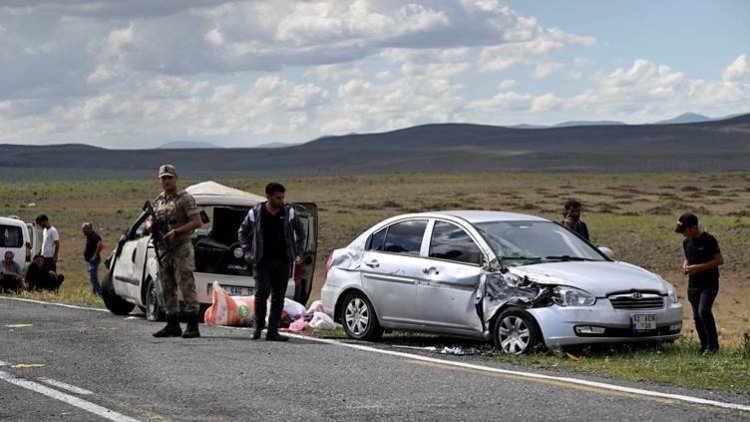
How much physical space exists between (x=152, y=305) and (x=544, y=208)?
145 ft

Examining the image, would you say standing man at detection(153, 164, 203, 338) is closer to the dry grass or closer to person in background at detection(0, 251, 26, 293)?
the dry grass

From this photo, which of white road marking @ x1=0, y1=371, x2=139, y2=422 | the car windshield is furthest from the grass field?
white road marking @ x1=0, y1=371, x2=139, y2=422

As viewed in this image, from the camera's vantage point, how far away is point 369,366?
12031 millimetres

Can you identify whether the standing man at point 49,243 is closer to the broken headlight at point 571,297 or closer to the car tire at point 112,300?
the car tire at point 112,300

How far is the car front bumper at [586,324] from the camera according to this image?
12.8 meters

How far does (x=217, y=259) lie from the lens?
17188 millimetres

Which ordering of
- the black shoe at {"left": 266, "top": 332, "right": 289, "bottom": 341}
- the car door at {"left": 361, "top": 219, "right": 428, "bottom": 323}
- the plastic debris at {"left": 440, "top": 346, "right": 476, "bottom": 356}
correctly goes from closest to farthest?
1. the plastic debris at {"left": 440, "top": 346, "right": 476, "bottom": 356}
2. the car door at {"left": 361, "top": 219, "right": 428, "bottom": 323}
3. the black shoe at {"left": 266, "top": 332, "right": 289, "bottom": 341}

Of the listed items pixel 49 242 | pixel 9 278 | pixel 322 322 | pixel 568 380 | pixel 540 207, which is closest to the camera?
pixel 568 380

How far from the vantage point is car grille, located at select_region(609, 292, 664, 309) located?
42.4ft

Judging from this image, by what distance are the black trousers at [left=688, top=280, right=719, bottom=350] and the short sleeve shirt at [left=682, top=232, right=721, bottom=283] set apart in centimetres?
7

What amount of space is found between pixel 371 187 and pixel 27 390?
82228 mm

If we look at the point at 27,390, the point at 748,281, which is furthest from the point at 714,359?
the point at 748,281

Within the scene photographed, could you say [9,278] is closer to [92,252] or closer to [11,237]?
[11,237]

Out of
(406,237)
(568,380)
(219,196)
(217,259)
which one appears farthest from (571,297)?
(219,196)
